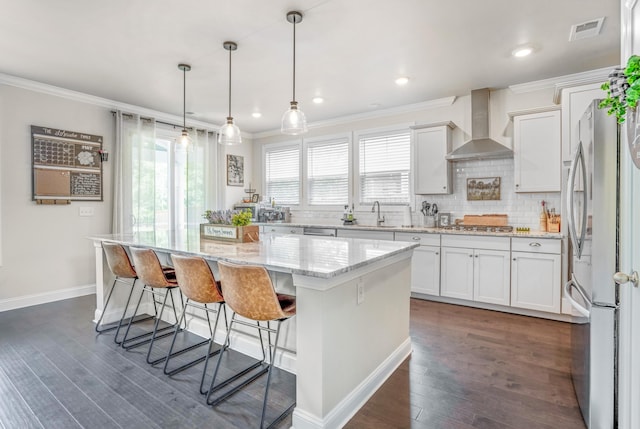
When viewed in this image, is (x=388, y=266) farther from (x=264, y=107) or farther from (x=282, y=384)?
(x=264, y=107)

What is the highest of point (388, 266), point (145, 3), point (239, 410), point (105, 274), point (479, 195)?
point (145, 3)

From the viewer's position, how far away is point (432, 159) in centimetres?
446

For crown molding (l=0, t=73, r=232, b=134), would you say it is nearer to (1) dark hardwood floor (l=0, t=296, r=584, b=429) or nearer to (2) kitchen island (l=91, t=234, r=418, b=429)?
(1) dark hardwood floor (l=0, t=296, r=584, b=429)

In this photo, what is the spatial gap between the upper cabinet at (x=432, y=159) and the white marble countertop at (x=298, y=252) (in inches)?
85.7

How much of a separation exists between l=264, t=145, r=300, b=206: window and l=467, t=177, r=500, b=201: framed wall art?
9.84 ft

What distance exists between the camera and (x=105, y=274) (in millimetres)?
3371

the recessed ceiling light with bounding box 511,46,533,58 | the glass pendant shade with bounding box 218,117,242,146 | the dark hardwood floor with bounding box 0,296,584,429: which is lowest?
the dark hardwood floor with bounding box 0,296,584,429

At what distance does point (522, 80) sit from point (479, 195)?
4.73 ft

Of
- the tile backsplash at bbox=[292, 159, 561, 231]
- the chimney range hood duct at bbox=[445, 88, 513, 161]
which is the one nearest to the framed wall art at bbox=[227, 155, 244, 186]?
the tile backsplash at bbox=[292, 159, 561, 231]

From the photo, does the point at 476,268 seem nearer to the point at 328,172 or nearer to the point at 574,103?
the point at 574,103

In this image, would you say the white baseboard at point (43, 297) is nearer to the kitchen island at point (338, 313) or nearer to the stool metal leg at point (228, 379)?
the kitchen island at point (338, 313)


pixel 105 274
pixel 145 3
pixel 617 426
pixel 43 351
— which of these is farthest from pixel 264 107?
pixel 617 426

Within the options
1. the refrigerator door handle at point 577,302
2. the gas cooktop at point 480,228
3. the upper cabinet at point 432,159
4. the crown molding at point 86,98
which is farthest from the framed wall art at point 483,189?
the crown molding at point 86,98

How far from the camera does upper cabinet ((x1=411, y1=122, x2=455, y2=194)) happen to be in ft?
14.4
